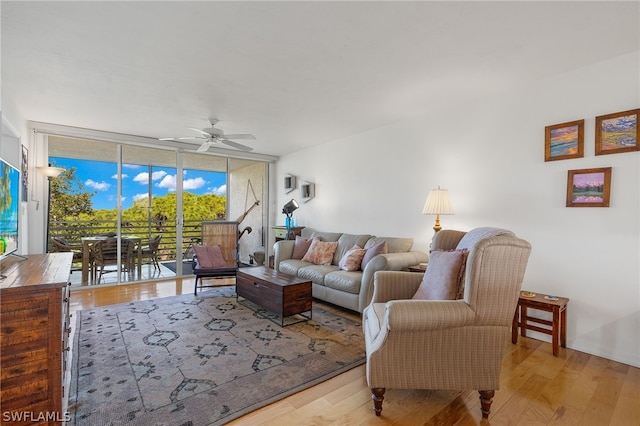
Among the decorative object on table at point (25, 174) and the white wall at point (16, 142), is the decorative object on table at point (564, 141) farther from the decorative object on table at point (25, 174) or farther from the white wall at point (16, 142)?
the decorative object on table at point (25, 174)

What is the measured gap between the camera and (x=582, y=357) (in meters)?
2.54

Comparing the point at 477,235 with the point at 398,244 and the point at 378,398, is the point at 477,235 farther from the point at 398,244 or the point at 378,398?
the point at 398,244

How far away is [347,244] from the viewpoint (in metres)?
4.43

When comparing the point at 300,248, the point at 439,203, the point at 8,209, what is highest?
the point at 439,203

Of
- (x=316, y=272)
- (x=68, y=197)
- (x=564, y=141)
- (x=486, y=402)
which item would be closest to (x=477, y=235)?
(x=486, y=402)

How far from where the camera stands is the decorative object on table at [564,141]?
2686 millimetres

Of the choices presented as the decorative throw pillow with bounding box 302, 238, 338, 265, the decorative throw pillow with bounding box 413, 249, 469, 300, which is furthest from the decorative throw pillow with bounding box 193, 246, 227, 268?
the decorative throw pillow with bounding box 413, 249, 469, 300

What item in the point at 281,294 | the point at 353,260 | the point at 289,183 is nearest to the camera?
the point at 281,294

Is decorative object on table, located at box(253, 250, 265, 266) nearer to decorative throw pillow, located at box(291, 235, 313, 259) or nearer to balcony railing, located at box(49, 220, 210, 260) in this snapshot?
balcony railing, located at box(49, 220, 210, 260)

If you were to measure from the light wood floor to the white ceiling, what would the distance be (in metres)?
2.44

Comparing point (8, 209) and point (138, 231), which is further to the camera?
point (138, 231)

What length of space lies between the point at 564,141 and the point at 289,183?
14.7ft

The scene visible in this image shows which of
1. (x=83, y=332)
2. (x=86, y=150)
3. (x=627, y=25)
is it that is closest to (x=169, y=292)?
(x=83, y=332)

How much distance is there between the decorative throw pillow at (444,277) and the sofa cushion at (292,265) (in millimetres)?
2222
